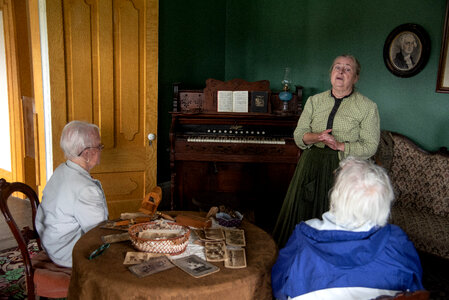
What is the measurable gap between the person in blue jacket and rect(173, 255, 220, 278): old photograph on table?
286mm

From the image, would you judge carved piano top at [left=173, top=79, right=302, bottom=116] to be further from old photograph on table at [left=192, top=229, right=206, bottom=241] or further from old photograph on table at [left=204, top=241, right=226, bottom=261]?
old photograph on table at [left=204, top=241, right=226, bottom=261]

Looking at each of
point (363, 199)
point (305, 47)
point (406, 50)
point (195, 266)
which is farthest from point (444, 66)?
point (195, 266)

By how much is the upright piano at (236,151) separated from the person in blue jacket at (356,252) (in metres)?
2.18

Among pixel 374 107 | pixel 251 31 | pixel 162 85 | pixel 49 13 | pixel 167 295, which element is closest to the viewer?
pixel 167 295

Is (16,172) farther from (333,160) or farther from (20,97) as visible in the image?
(333,160)

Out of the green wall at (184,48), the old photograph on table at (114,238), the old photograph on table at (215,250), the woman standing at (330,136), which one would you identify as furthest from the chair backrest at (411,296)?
the green wall at (184,48)

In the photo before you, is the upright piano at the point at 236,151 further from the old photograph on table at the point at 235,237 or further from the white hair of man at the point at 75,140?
the old photograph on table at the point at 235,237

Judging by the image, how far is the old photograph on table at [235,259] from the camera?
4.81ft

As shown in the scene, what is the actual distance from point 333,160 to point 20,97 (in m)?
3.71

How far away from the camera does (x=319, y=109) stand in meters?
2.54

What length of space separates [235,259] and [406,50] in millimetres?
2773

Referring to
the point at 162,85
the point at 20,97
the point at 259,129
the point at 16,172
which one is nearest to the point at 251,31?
the point at 162,85

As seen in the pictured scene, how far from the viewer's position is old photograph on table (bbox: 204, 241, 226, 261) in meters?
1.52

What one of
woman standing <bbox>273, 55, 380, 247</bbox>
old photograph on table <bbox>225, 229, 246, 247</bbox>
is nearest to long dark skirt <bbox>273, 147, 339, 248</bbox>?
woman standing <bbox>273, 55, 380, 247</bbox>
